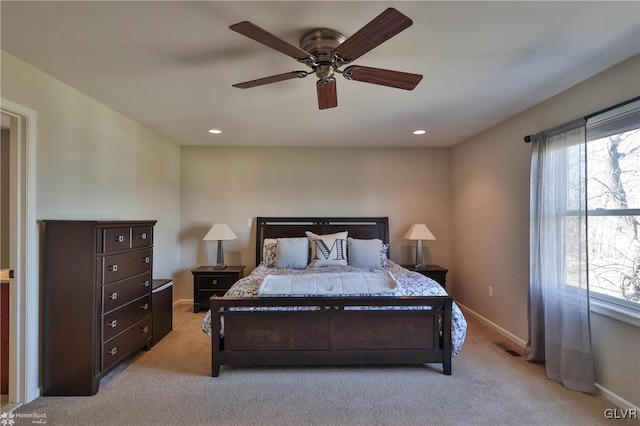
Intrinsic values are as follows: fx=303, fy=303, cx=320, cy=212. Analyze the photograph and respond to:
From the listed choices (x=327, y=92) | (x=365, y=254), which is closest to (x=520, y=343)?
(x=365, y=254)

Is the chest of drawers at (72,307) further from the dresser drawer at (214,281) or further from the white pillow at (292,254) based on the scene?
the white pillow at (292,254)

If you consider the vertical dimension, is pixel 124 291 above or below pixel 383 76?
below

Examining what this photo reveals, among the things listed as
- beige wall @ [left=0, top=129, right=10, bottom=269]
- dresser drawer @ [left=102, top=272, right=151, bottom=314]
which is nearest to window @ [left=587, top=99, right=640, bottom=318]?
dresser drawer @ [left=102, top=272, right=151, bottom=314]

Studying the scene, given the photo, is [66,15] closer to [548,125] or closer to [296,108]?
[296,108]

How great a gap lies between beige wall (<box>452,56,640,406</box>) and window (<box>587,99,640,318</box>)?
16cm

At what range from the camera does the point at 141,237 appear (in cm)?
285

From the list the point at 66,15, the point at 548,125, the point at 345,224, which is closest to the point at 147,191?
the point at 66,15

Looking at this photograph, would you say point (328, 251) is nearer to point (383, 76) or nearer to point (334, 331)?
point (334, 331)

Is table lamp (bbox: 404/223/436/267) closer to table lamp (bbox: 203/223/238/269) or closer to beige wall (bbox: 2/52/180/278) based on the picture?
table lamp (bbox: 203/223/238/269)

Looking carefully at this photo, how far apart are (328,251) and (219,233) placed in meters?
1.57

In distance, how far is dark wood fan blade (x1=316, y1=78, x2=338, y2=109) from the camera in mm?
1990

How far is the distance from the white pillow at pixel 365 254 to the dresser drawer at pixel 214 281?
1.66 meters

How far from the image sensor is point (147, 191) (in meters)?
3.73

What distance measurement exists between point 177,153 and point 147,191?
104 cm
